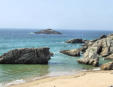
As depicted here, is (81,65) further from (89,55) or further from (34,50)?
(34,50)

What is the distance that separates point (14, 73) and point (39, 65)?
6307mm

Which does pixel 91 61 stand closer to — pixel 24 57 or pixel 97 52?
pixel 24 57

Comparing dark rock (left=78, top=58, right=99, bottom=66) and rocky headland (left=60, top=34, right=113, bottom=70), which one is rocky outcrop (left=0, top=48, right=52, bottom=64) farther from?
rocky headland (left=60, top=34, right=113, bottom=70)

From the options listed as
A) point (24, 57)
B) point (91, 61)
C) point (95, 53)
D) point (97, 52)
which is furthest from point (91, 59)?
point (97, 52)

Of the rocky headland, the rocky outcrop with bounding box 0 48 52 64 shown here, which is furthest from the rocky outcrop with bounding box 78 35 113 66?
the rocky outcrop with bounding box 0 48 52 64

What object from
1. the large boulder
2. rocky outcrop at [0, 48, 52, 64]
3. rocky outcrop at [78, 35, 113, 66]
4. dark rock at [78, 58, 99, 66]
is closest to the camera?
dark rock at [78, 58, 99, 66]

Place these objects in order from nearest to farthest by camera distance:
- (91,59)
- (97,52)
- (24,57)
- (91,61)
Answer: (91,61) → (24,57) → (91,59) → (97,52)

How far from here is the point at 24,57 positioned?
33.8 m

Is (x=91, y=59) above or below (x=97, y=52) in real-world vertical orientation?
above

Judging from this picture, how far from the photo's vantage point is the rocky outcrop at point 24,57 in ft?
110

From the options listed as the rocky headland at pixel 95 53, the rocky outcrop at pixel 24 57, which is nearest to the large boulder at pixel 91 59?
the rocky headland at pixel 95 53

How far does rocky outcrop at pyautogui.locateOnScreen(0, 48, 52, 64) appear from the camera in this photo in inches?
1319

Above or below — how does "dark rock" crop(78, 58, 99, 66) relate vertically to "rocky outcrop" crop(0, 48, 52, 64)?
below

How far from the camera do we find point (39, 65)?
33000mm
